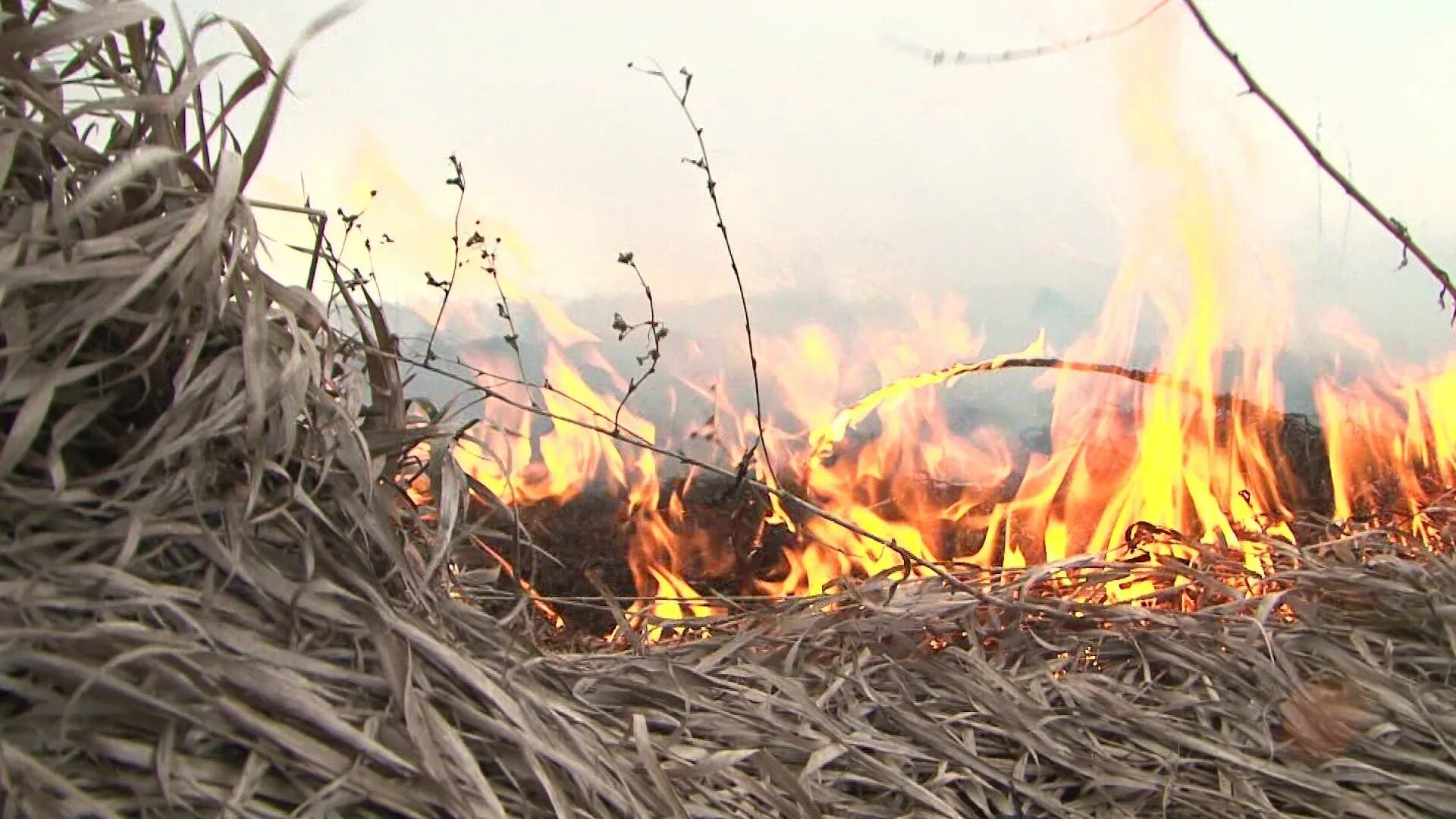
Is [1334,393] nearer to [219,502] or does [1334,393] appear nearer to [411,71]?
[411,71]

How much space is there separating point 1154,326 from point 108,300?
3.88 ft

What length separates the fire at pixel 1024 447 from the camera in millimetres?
1270

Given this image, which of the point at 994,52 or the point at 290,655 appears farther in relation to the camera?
the point at 994,52

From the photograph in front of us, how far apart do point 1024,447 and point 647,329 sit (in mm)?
461

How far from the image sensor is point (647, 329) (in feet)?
4.32

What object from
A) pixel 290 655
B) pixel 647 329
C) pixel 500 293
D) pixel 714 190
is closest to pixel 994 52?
pixel 714 190

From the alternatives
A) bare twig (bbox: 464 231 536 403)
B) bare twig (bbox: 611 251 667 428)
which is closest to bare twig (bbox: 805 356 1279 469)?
bare twig (bbox: 611 251 667 428)

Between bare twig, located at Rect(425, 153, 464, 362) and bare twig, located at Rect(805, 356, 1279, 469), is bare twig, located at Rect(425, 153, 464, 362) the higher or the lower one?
Answer: the higher one

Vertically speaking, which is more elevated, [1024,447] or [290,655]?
[290,655]

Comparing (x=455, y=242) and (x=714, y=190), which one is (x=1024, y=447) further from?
(x=455, y=242)

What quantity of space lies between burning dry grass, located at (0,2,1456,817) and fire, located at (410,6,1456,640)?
627 mm

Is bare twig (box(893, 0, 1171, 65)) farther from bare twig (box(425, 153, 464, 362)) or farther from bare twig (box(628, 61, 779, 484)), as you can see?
bare twig (box(425, 153, 464, 362))

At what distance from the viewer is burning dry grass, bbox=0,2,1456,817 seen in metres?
0.41

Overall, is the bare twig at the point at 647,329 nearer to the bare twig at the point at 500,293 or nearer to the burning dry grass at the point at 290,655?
A: the bare twig at the point at 500,293
